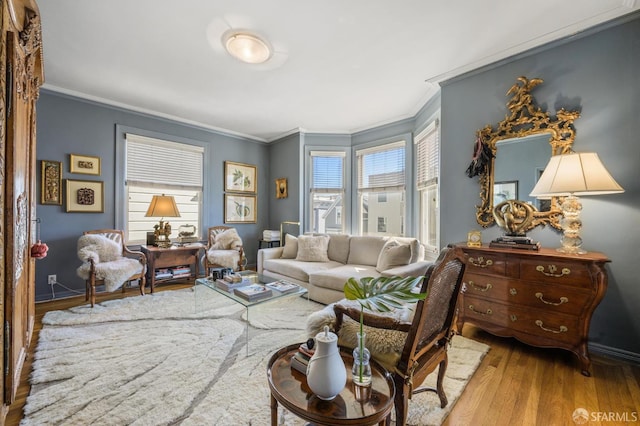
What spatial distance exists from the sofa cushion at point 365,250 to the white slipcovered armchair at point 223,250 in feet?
5.81

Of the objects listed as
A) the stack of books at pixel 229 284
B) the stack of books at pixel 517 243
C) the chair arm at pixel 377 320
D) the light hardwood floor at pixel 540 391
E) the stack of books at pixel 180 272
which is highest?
the stack of books at pixel 517 243

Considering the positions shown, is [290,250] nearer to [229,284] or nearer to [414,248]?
[229,284]

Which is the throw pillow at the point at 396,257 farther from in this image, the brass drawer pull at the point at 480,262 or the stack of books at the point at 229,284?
the stack of books at the point at 229,284

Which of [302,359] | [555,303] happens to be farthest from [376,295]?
[555,303]

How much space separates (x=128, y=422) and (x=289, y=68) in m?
3.16

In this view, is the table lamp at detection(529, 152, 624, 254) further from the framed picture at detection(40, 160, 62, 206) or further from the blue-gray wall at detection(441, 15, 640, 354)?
the framed picture at detection(40, 160, 62, 206)

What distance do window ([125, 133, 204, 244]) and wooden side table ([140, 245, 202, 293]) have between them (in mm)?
509

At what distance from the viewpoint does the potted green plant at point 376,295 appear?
108cm

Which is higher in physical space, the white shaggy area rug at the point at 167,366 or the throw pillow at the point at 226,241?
the throw pillow at the point at 226,241

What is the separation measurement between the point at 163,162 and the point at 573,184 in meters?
5.08

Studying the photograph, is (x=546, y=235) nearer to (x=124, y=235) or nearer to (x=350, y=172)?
(x=350, y=172)

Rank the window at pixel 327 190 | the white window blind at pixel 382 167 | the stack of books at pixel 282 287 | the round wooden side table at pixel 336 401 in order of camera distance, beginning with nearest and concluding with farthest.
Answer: the round wooden side table at pixel 336 401, the stack of books at pixel 282 287, the white window blind at pixel 382 167, the window at pixel 327 190

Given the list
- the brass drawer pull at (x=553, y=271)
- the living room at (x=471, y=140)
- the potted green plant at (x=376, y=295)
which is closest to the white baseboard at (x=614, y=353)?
the living room at (x=471, y=140)

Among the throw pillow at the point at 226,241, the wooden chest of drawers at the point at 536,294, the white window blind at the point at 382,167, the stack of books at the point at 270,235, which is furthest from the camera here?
the stack of books at the point at 270,235
